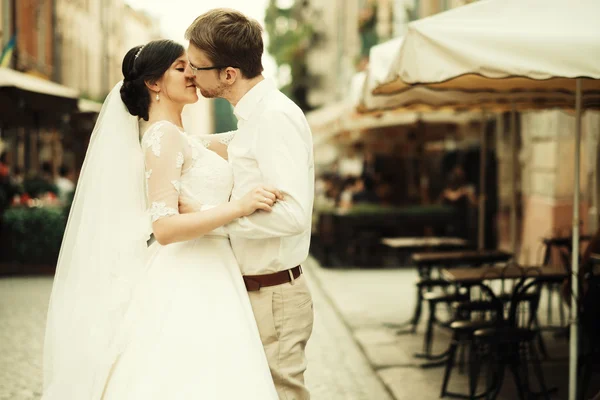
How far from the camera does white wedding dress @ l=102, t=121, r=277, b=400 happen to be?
2.93 m

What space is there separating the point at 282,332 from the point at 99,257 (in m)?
0.85

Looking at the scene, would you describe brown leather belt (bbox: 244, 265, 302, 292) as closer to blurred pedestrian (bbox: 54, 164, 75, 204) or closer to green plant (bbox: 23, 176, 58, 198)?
blurred pedestrian (bbox: 54, 164, 75, 204)

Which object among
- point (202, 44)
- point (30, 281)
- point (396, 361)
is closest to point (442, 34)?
point (202, 44)

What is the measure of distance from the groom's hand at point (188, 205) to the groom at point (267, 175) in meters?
0.16

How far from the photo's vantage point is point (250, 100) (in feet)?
9.83

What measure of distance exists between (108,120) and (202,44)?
0.70m

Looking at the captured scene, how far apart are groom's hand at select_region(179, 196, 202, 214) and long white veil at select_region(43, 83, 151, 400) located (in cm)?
31

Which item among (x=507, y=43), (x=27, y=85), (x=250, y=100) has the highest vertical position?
(x=27, y=85)

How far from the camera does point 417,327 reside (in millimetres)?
8914

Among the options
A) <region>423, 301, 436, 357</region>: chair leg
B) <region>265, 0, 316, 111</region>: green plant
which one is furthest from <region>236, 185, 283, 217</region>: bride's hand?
<region>265, 0, 316, 111</region>: green plant

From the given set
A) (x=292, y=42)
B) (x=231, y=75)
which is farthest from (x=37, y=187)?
(x=292, y=42)

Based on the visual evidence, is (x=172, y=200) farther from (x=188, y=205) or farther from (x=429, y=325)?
(x=429, y=325)

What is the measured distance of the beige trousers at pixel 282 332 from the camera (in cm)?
304

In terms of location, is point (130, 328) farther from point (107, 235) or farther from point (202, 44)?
point (202, 44)
